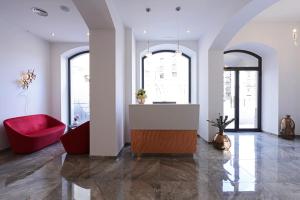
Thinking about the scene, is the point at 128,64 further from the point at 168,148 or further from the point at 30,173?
the point at 30,173

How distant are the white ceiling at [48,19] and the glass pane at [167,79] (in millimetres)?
2609

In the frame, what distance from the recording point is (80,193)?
2957mm

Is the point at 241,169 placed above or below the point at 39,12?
below

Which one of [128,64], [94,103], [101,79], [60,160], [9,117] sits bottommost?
[60,160]

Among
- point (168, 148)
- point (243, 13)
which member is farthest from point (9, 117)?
point (243, 13)

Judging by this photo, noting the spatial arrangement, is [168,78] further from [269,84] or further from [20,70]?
[20,70]

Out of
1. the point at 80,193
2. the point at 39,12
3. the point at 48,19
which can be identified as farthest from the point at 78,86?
the point at 80,193

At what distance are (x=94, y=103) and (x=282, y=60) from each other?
6032 millimetres

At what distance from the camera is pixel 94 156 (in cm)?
468

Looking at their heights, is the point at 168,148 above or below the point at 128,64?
below

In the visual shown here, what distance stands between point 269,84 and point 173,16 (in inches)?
174

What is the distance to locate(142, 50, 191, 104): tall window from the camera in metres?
8.00

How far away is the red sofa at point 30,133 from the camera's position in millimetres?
5051

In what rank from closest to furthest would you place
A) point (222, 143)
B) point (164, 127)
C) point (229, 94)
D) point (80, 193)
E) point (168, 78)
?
point (80, 193) → point (164, 127) → point (222, 143) → point (168, 78) → point (229, 94)
